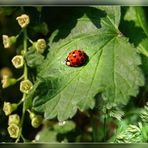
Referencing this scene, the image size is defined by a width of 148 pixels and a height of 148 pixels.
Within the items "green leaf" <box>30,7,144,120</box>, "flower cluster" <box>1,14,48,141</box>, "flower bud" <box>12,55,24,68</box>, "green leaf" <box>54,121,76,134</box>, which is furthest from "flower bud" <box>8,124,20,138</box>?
"green leaf" <box>54,121,76,134</box>

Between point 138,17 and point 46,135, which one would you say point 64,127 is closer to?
point 46,135

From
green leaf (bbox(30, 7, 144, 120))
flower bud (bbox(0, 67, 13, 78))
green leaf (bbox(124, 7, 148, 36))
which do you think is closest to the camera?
green leaf (bbox(30, 7, 144, 120))

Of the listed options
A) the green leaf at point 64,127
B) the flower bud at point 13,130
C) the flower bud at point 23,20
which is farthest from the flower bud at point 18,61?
the green leaf at point 64,127

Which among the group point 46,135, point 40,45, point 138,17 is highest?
point 138,17

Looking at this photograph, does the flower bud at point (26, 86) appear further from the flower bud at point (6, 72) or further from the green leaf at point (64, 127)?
the green leaf at point (64, 127)

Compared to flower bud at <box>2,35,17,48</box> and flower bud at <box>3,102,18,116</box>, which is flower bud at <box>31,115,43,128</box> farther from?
flower bud at <box>2,35,17,48</box>

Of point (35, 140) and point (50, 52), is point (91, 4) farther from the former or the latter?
point (35, 140)

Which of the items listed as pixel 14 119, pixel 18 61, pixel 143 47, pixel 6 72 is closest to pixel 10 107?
pixel 14 119
